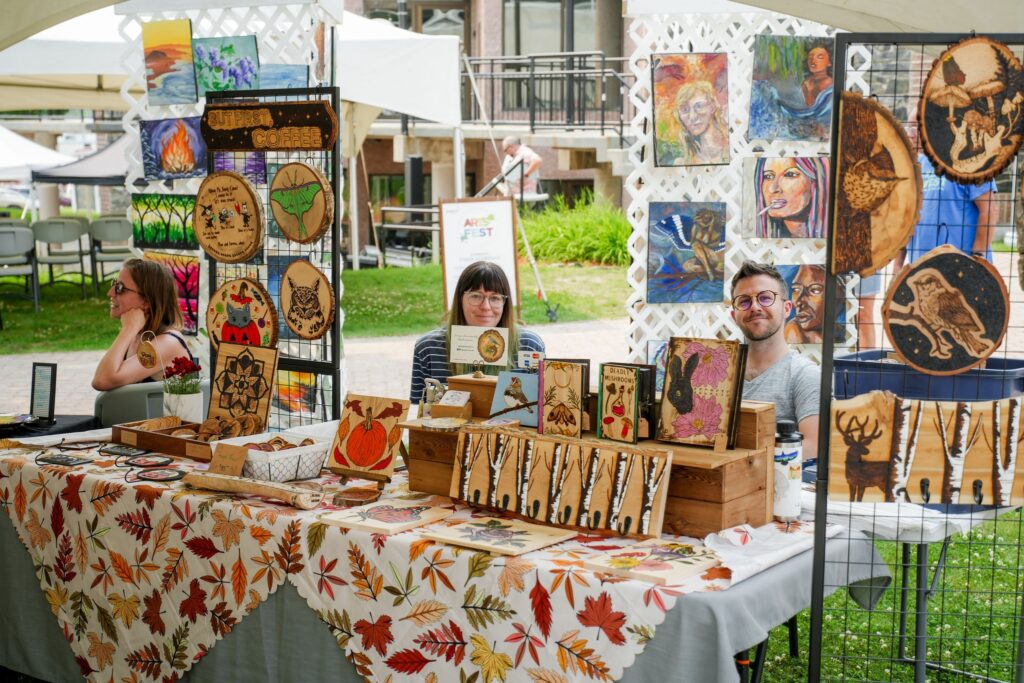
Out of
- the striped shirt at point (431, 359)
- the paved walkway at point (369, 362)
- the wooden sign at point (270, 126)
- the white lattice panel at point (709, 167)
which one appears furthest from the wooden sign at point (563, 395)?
the paved walkway at point (369, 362)

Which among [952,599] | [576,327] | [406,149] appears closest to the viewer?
[952,599]

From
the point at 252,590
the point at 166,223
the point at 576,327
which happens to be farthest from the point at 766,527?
the point at 576,327

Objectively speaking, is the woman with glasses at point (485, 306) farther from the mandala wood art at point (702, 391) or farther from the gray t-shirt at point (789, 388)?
the mandala wood art at point (702, 391)

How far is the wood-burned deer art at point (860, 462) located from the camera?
7.65 ft

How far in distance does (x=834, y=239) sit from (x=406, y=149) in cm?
1389

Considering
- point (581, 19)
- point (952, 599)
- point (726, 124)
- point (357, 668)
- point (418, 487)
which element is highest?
point (581, 19)

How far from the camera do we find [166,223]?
627 centimetres

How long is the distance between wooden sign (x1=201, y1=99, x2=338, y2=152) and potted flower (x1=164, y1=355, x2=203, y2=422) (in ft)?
2.52

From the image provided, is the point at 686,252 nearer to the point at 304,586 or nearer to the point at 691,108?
the point at 691,108

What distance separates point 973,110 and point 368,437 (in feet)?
5.74

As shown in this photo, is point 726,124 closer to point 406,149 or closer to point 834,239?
point 834,239

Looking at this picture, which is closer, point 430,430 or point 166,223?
point 430,430

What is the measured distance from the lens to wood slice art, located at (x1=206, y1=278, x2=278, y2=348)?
12.6 ft

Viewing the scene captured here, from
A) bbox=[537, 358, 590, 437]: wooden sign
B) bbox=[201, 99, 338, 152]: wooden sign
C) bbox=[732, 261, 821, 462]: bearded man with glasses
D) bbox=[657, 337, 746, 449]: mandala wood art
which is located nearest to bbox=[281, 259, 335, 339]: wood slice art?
bbox=[201, 99, 338, 152]: wooden sign
